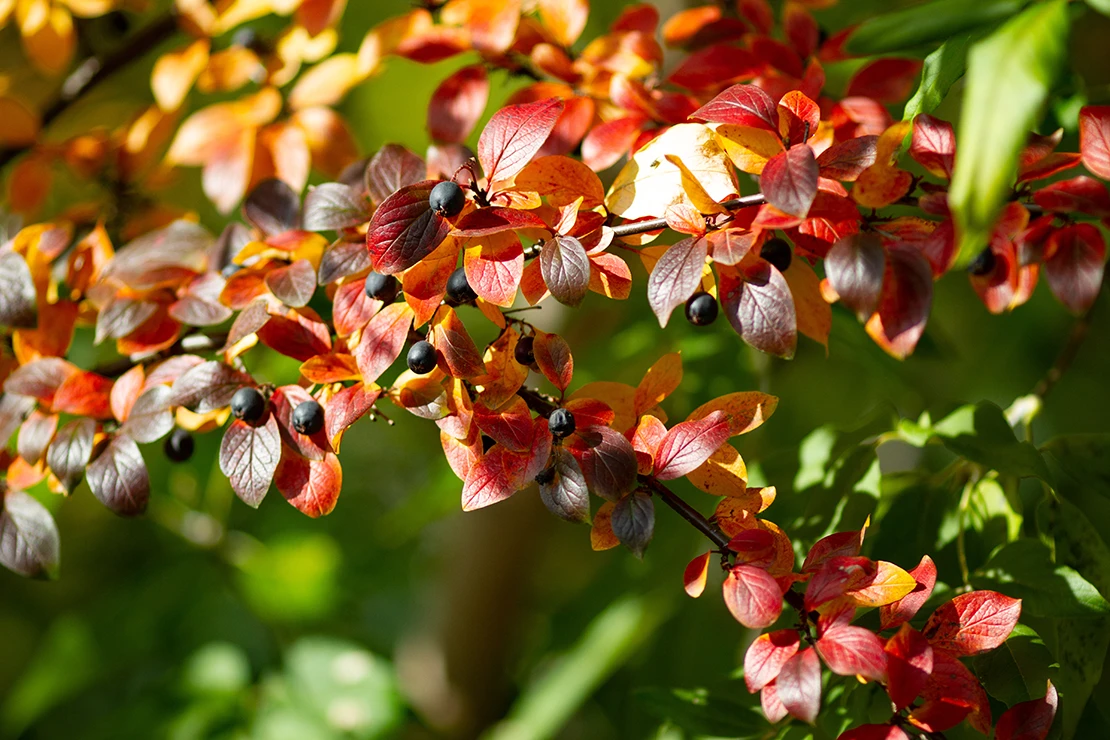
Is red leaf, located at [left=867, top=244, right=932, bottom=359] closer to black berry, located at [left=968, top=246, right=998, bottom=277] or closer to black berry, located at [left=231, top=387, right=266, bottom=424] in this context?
black berry, located at [left=968, top=246, right=998, bottom=277]

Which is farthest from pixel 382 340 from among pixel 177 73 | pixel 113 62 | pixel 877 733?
pixel 113 62

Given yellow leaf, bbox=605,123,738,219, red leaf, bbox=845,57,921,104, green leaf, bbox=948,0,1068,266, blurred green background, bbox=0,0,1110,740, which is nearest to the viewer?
green leaf, bbox=948,0,1068,266

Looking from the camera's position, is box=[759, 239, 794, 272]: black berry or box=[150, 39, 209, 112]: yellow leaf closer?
box=[759, 239, 794, 272]: black berry

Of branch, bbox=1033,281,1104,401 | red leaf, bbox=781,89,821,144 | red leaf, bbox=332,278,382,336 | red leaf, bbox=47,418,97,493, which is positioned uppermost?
red leaf, bbox=781,89,821,144

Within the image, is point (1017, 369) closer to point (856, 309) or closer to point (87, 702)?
point (856, 309)

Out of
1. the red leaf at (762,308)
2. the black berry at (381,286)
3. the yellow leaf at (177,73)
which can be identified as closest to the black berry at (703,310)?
the red leaf at (762,308)

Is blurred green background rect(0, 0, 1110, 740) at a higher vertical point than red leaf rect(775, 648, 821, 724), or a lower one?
lower

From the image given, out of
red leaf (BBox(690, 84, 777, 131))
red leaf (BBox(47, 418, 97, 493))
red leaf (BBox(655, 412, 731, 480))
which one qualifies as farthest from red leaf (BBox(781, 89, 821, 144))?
red leaf (BBox(47, 418, 97, 493))

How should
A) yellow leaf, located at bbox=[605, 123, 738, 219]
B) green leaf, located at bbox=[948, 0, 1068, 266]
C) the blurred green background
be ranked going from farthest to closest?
the blurred green background, yellow leaf, located at bbox=[605, 123, 738, 219], green leaf, located at bbox=[948, 0, 1068, 266]

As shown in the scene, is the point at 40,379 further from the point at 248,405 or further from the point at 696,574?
the point at 696,574

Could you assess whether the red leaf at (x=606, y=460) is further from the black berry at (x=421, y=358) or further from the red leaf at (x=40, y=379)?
the red leaf at (x=40, y=379)
